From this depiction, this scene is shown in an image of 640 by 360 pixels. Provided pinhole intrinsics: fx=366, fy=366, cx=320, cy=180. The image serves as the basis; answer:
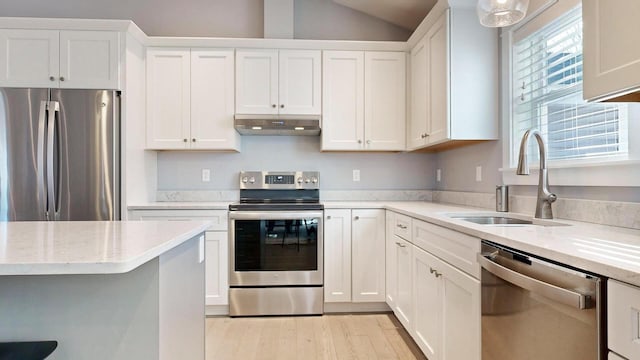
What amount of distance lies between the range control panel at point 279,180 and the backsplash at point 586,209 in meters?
1.55

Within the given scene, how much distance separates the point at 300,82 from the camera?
10.6ft

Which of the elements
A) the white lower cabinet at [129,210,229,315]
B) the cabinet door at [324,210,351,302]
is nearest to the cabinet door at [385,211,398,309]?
the cabinet door at [324,210,351,302]

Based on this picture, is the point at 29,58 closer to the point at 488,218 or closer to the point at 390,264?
the point at 390,264

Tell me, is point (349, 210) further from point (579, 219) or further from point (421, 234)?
point (579, 219)

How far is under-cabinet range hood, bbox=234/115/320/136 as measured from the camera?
312 centimetres

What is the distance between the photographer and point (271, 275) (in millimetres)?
2932

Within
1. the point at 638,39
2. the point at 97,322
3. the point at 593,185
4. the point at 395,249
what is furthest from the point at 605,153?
the point at 97,322

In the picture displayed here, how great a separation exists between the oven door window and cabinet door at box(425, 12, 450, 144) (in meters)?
1.18

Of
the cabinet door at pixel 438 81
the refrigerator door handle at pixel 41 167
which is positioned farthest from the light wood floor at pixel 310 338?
the refrigerator door handle at pixel 41 167

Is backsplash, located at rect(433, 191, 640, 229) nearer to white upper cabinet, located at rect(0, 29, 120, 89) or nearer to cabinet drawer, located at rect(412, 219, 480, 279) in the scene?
cabinet drawer, located at rect(412, 219, 480, 279)

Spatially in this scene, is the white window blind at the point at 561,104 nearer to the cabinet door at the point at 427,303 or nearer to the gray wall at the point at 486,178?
the gray wall at the point at 486,178

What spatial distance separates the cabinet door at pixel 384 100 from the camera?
3273 mm

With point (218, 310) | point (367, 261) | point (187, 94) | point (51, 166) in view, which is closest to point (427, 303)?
point (367, 261)

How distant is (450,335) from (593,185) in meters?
0.94
